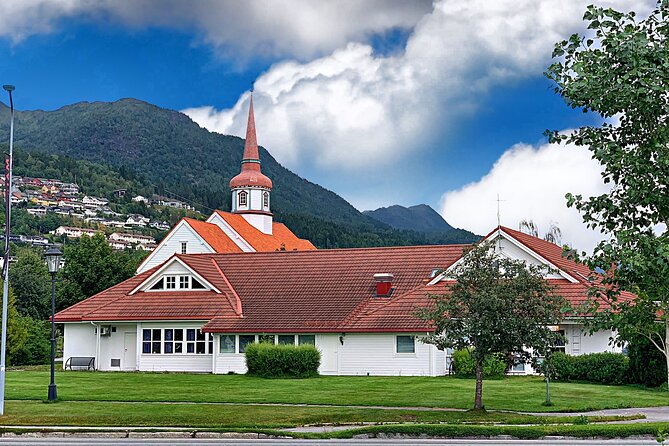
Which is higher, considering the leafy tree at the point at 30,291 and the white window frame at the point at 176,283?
the leafy tree at the point at 30,291

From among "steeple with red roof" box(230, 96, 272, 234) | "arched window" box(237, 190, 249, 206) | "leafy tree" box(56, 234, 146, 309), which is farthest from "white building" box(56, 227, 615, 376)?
"arched window" box(237, 190, 249, 206)

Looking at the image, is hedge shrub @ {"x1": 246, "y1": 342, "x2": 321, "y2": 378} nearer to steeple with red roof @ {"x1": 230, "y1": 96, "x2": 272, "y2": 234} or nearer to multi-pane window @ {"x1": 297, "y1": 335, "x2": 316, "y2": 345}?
multi-pane window @ {"x1": 297, "y1": 335, "x2": 316, "y2": 345}

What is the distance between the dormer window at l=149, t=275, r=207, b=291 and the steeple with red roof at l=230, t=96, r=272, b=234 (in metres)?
35.0

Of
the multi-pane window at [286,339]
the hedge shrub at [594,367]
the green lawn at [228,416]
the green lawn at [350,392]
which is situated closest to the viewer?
the green lawn at [228,416]

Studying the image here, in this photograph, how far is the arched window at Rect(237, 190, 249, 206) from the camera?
8512 centimetres

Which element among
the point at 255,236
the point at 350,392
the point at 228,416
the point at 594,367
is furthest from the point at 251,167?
the point at 228,416

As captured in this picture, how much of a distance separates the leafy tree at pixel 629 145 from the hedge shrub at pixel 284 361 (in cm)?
2675

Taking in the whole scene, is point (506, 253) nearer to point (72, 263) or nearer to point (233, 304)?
point (233, 304)

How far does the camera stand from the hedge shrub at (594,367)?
3528 centimetres

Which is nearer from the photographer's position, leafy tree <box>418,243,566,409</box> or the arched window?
leafy tree <box>418,243,566,409</box>

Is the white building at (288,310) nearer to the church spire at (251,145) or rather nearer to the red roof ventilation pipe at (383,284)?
the red roof ventilation pipe at (383,284)

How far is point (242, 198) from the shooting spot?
85312mm

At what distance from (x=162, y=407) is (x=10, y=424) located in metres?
5.06

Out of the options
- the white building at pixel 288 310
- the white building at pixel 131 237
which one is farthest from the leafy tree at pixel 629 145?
the white building at pixel 131 237
